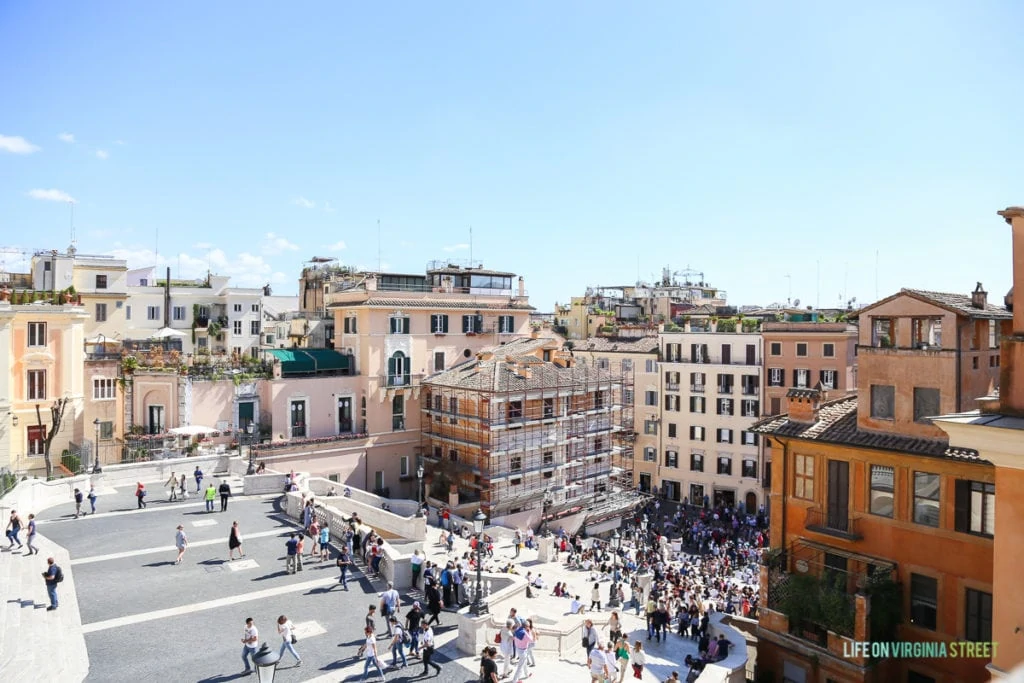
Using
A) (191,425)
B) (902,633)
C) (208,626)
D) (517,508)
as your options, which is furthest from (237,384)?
(902,633)

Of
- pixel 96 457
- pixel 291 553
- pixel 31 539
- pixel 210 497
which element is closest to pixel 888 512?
pixel 291 553

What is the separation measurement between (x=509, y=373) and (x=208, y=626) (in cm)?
2704

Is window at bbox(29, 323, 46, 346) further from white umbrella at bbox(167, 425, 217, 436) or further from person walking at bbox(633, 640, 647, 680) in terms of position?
person walking at bbox(633, 640, 647, 680)

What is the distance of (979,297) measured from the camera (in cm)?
2411

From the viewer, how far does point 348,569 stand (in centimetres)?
2303

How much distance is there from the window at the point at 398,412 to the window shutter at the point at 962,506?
105ft

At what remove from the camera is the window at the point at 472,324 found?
4925 centimetres

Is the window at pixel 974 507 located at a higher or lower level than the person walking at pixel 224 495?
higher

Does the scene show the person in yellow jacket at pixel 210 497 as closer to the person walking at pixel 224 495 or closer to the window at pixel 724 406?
the person walking at pixel 224 495

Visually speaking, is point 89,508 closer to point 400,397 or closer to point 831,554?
point 400,397

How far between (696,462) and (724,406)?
4.63 metres

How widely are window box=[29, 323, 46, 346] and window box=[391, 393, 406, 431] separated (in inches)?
728

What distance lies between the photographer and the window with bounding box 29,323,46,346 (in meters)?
34.4

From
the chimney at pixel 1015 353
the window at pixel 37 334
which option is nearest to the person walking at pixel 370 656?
the chimney at pixel 1015 353
